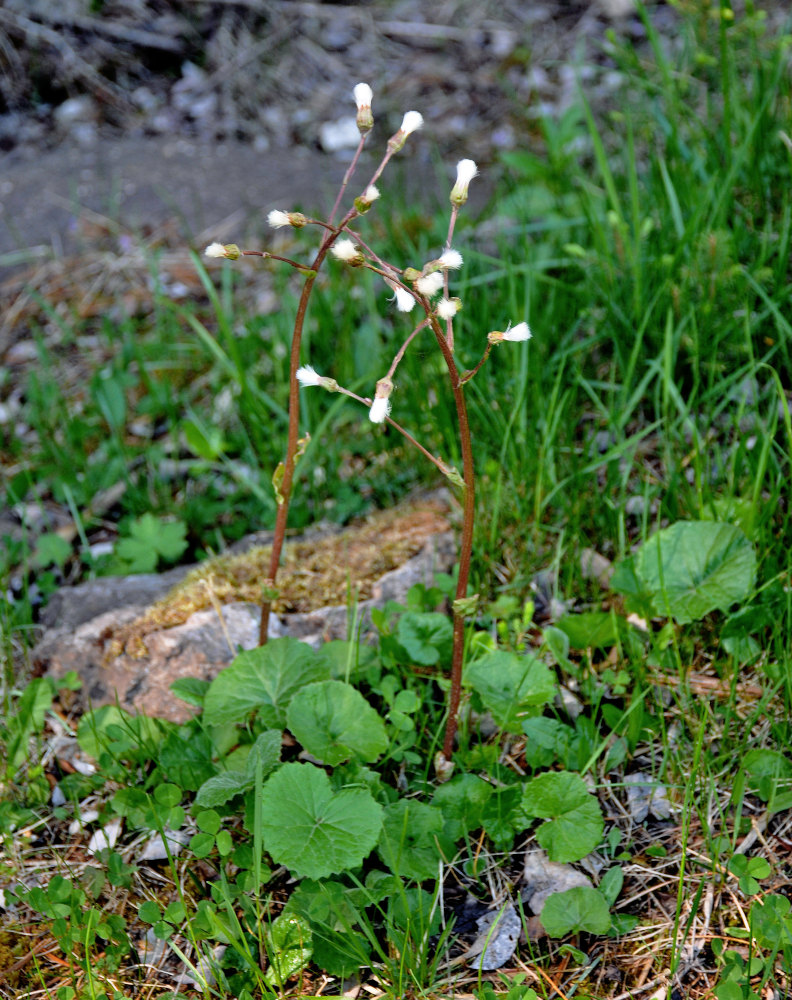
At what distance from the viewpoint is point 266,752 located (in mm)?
1525

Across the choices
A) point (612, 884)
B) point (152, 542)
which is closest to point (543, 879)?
point (612, 884)

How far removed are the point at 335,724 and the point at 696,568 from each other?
0.81 meters

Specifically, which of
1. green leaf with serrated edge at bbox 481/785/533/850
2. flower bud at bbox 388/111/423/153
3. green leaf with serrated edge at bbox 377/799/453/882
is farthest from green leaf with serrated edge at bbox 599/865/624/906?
flower bud at bbox 388/111/423/153

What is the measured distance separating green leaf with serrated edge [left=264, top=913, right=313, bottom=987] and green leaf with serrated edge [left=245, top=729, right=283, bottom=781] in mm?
243

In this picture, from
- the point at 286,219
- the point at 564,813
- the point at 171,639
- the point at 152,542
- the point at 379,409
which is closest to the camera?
the point at 379,409

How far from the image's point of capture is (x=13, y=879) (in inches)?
62.7

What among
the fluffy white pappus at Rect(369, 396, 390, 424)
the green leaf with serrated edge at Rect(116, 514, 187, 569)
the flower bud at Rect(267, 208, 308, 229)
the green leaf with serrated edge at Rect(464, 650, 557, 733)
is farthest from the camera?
the green leaf with serrated edge at Rect(116, 514, 187, 569)

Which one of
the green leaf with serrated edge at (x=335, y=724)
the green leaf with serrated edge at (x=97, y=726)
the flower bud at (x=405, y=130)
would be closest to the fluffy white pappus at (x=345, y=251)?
the flower bud at (x=405, y=130)

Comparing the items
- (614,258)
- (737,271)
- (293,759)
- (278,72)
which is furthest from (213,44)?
(293,759)

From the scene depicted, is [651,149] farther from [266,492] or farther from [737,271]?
[266,492]

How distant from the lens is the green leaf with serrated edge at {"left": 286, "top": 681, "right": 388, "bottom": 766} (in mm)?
1540

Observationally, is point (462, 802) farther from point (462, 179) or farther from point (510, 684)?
point (462, 179)

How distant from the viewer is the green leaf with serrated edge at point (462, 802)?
152 centimetres

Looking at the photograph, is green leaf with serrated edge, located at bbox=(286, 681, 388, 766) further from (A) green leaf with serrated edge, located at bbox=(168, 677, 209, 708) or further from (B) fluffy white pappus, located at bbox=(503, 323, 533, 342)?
(B) fluffy white pappus, located at bbox=(503, 323, 533, 342)
